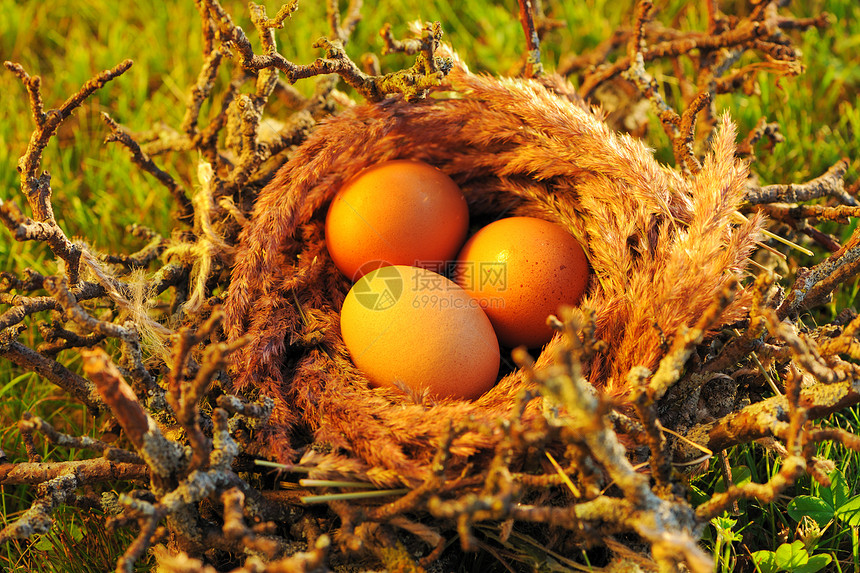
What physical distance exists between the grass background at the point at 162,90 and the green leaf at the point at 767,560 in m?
0.22

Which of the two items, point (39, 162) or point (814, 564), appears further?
point (39, 162)

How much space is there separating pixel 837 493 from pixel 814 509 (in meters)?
0.08

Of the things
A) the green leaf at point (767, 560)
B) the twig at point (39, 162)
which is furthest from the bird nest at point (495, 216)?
A: the green leaf at point (767, 560)

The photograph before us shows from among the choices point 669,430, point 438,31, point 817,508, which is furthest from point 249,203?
point 817,508

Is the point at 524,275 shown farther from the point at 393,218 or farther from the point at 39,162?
the point at 39,162

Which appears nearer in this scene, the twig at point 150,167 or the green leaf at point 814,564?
the green leaf at point 814,564

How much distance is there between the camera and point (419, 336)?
64.2 inches

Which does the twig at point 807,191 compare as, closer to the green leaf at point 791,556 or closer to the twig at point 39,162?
the green leaf at point 791,556

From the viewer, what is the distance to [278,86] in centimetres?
242

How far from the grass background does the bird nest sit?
1.80ft

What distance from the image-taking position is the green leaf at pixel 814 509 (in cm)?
160

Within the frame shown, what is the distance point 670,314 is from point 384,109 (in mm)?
1027

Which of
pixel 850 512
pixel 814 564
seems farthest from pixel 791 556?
pixel 850 512

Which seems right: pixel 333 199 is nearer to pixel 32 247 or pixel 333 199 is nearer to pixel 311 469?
pixel 311 469
